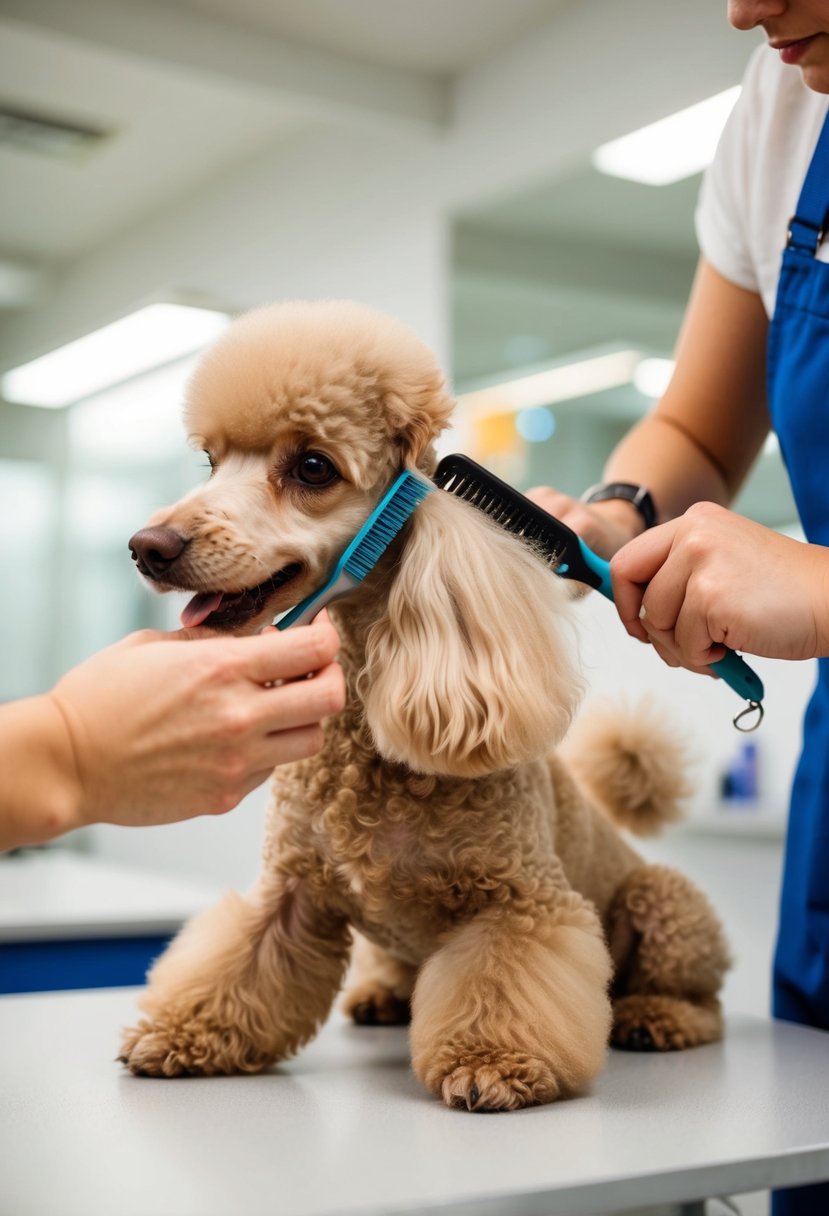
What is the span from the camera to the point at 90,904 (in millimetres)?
2178

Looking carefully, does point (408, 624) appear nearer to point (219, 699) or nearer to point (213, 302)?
point (219, 699)

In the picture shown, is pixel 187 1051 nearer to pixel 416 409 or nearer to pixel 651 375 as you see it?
pixel 416 409

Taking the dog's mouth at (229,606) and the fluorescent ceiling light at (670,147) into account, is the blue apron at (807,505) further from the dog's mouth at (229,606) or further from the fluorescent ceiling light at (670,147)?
the fluorescent ceiling light at (670,147)

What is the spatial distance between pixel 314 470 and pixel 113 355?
146 inches

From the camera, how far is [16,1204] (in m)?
0.62

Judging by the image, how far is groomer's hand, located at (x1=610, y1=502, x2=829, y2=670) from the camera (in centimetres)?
81

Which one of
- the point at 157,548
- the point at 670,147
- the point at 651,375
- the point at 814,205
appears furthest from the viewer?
the point at 651,375

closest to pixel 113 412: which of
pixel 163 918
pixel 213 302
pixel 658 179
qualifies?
pixel 213 302

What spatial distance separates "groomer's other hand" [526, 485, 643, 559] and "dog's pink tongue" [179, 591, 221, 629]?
0.30m

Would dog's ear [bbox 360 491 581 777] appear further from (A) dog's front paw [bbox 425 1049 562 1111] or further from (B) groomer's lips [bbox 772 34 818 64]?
(B) groomer's lips [bbox 772 34 818 64]

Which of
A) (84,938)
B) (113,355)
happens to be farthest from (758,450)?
(113,355)

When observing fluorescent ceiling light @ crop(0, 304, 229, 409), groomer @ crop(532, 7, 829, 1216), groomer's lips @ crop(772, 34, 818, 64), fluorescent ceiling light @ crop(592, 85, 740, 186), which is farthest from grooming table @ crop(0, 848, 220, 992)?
fluorescent ceiling light @ crop(0, 304, 229, 409)

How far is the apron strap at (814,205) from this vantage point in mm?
993

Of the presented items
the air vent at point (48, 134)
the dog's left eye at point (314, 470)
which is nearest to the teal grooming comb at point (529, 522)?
the dog's left eye at point (314, 470)
